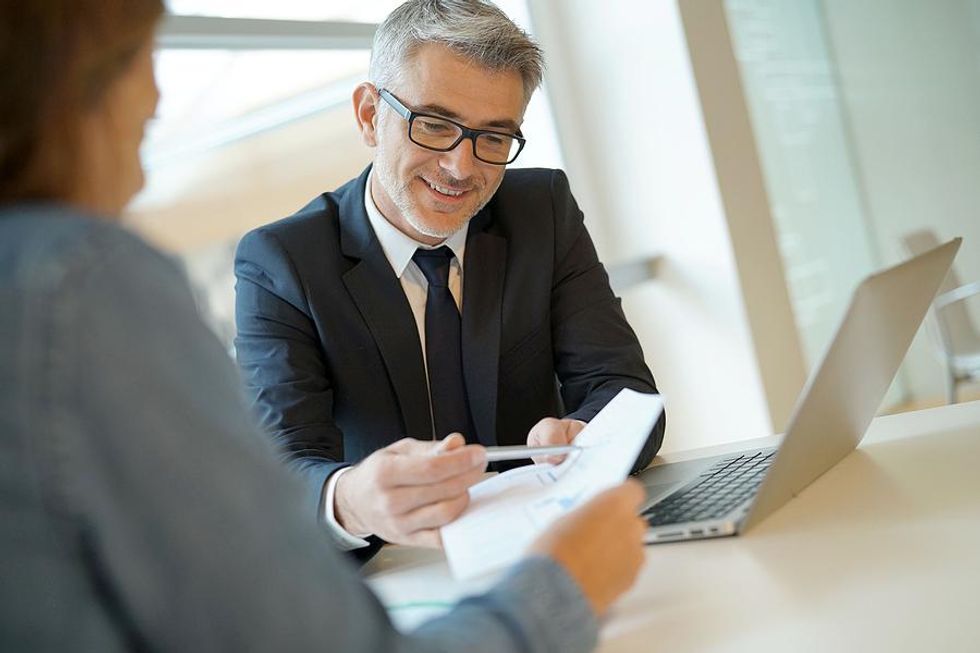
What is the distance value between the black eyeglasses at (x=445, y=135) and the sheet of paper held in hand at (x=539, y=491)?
0.74 meters

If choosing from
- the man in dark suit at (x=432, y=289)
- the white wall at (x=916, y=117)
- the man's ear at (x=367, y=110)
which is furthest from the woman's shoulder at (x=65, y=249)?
the white wall at (x=916, y=117)

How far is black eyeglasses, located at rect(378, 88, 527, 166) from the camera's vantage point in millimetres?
1988

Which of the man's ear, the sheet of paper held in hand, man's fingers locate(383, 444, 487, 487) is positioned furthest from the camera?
the man's ear

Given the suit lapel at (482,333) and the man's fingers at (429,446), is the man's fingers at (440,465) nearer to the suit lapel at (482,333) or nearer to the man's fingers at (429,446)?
the man's fingers at (429,446)

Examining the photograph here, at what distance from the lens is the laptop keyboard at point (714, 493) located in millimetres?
1266

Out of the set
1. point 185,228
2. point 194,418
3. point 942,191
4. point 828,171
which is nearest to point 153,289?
point 194,418

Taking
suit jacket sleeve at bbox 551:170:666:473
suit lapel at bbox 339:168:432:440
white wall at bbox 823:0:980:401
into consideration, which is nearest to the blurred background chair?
white wall at bbox 823:0:980:401

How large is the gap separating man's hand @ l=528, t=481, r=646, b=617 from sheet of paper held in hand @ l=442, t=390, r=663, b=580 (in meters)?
0.18

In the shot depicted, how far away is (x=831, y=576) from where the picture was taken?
0.99 m

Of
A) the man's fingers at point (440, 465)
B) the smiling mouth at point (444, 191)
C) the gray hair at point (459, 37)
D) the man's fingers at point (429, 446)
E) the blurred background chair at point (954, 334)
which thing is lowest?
the blurred background chair at point (954, 334)

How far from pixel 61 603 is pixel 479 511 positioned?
2.25 feet

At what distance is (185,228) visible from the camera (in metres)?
3.01

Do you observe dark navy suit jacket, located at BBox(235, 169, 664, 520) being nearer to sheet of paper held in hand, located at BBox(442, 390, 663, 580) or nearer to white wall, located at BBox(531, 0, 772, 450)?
sheet of paper held in hand, located at BBox(442, 390, 663, 580)

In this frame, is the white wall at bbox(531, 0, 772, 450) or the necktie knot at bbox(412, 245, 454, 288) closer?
the necktie knot at bbox(412, 245, 454, 288)
